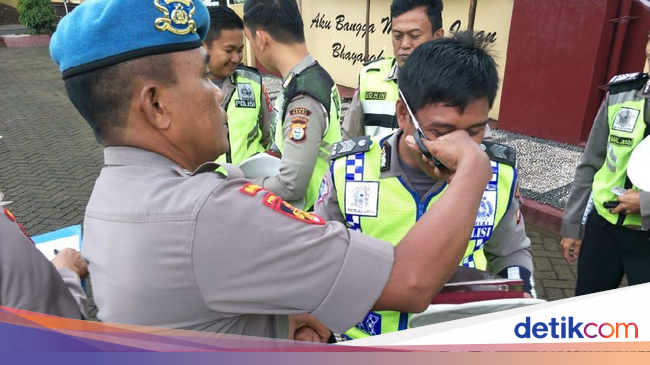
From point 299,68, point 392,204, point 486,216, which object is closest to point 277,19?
point 299,68

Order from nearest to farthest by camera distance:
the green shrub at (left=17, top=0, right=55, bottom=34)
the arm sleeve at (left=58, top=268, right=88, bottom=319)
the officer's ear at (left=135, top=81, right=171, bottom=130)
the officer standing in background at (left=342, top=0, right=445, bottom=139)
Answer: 1. the officer's ear at (left=135, top=81, right=171, bottom=130)
2. the arm sleeve at (left=58, top=268, right=88, bottom=319)
3. the officer standing in background at (left=342, top=0, right=445, bottom=139)
4. the green shrub at (left=17, top=0, right=55, bottom=34)

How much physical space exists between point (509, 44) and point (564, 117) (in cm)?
114

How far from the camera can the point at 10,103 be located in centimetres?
1023

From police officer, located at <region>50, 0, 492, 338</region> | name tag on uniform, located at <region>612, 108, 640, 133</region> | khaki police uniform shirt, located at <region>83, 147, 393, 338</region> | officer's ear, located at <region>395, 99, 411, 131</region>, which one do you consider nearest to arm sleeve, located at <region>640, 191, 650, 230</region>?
name tag on uniform, located at <region>612, 108, 640, 133</region>

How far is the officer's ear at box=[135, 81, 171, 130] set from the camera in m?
1.02

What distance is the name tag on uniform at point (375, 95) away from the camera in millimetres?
3035

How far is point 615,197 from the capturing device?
2.33 metres

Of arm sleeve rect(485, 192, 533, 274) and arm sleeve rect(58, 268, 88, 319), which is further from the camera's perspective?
arm sleeve rect(485, 192, 533, 274)

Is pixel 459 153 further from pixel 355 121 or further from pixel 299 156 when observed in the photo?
pixel 355 121

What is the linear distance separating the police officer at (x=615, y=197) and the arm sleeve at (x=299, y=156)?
4.65 ft

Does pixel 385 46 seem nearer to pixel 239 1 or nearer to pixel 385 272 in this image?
pixel 239 1

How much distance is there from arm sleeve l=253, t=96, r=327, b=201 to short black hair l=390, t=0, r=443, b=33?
1153mm

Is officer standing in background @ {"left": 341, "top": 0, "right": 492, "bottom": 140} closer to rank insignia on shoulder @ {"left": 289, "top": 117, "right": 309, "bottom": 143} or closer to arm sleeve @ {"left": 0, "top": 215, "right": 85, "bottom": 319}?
rank insignia on shoulder @ {"left": 289, "top": 117, "right": 309, "bottom": 143}

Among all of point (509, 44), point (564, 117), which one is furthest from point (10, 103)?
point (564, 117)
